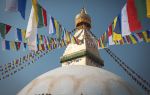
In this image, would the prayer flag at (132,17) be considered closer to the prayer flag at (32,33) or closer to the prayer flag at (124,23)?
the prayer flag at (124,23)

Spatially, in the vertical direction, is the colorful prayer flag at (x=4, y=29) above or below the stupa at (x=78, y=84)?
above

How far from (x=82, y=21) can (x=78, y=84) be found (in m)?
6.51

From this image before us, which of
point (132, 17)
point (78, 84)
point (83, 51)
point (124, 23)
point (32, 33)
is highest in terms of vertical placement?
point (132, 17)

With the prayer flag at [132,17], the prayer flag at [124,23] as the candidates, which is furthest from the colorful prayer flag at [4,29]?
the prayer flag at [132,17]

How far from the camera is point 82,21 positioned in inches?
538

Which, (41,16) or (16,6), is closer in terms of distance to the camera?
(16,6)

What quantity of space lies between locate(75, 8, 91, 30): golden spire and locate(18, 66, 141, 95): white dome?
17.5ft

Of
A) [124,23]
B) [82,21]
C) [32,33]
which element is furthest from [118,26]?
[82,21]

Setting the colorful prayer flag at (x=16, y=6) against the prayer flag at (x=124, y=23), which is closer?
the colorful prayer flag at (x=16, y=6)

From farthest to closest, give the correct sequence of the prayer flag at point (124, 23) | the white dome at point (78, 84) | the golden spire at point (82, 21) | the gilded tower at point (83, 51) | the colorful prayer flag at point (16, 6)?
the golden spire at point (82, 21), the gilded tower at point (83, 51), the prayer flag at point (124, 23), the white dome at point (78, 84), the colorful prayer flag at point (16, 6)

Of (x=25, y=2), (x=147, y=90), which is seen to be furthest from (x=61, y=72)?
(x=147, y=90)

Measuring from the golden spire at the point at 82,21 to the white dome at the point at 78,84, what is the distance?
210 inches

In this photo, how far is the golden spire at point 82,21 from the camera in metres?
13.7

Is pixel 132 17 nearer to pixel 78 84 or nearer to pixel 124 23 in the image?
pixel 124 23
